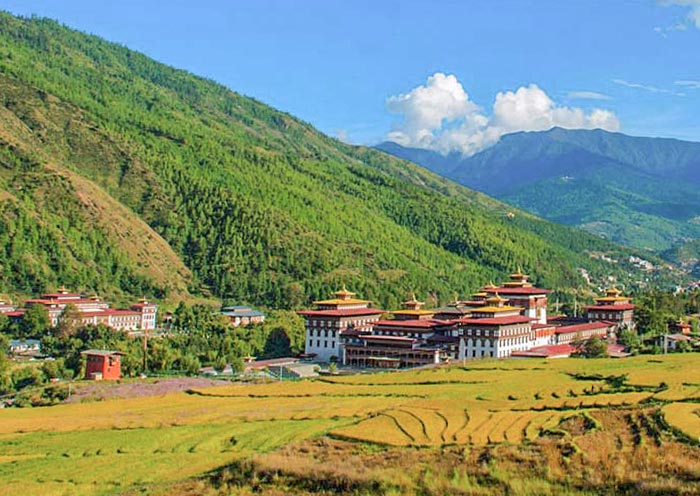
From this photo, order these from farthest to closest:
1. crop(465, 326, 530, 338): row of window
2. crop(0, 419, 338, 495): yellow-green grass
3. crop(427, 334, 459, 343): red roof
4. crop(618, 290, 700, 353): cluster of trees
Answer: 1. crop(618, 290, 700, 353): cluster of trees
2. crop(427, 334, 459, 343): red roof
3. crop(465, 326, 530, 338): row of window
4. crop(0, 419, 338, 495): yellow-green grass

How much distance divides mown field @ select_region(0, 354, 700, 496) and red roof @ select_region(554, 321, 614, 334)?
27593 mm

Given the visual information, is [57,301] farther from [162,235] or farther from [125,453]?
[125,453]

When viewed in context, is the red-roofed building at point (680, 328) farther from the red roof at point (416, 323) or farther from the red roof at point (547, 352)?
the red roof at point (416, 323)

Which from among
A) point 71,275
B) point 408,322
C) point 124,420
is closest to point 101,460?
point 124,420

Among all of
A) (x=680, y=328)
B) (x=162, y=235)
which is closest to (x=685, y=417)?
(x=680, y=328)

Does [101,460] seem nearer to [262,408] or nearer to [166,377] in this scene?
[262,408]

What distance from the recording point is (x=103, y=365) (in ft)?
252

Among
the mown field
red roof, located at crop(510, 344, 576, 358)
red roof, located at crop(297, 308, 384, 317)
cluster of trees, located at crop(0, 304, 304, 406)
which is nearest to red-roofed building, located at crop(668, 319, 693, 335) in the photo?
red roof, located at crop(510, 344, 576, 358)

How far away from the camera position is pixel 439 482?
22.2m

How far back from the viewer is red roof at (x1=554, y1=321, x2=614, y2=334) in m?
92.2

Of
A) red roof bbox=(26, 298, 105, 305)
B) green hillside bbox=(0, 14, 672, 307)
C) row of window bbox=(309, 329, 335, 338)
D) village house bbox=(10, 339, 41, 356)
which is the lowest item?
village house bbox=(10, 339, 41, 356)

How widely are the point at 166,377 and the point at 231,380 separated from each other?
6553mm

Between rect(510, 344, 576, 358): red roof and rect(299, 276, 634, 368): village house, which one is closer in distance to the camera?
rect(510, 344, 576, 358): red roof

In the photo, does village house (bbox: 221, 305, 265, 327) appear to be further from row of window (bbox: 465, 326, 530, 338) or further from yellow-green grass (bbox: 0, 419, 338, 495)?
yellow-green grass (bbox: 0, 419, 338, 495)
